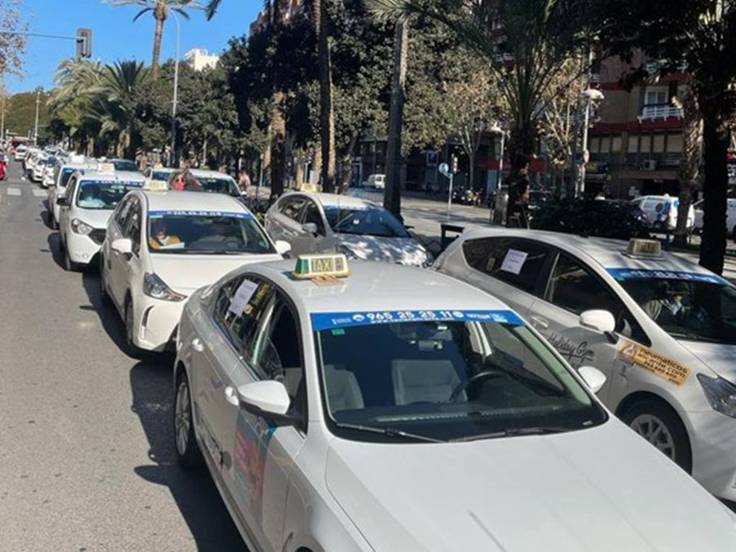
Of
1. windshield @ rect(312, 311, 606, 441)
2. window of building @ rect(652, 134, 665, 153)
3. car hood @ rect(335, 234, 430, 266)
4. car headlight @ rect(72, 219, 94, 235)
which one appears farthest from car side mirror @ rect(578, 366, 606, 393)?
window of building @ rect(652, 134, 665, 153)

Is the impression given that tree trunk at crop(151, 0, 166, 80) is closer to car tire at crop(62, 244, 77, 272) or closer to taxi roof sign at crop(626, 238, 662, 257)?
car tire at crop(62, 244, 77, 272)

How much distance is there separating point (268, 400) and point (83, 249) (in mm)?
9903

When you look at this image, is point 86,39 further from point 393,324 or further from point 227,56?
point 393,324

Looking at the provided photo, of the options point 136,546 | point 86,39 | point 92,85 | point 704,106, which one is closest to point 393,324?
point 136,546

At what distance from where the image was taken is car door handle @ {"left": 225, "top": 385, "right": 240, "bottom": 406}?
383cm

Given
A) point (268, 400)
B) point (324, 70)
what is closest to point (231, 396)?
point (268, 400)

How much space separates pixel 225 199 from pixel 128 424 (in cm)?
406

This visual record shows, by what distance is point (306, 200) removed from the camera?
45.4ft

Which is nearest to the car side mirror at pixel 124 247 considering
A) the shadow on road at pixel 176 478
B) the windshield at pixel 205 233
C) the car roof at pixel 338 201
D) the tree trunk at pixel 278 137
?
the windshield at pixel 205 233

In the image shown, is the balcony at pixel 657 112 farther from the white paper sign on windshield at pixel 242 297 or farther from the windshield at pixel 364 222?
the white paper sign on windshield at pixel 242 297

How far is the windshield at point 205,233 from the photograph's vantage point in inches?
326

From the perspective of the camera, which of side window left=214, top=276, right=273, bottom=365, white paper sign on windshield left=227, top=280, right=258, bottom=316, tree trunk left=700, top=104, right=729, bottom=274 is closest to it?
side window left=214, top=276, right=273, bottom=365

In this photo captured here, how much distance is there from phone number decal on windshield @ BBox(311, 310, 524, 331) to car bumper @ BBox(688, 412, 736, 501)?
1.71m

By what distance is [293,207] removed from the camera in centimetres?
1433
